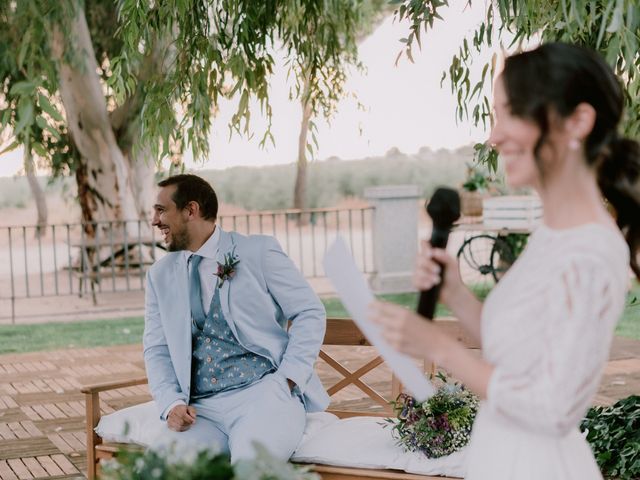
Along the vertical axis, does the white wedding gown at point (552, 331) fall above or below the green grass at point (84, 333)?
above

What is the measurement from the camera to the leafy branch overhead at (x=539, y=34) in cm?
331

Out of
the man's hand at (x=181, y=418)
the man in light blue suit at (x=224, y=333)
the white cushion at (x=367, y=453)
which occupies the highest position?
the man in light blue suit at (x=224, y=333)

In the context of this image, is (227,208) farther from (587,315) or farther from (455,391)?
(587,315)

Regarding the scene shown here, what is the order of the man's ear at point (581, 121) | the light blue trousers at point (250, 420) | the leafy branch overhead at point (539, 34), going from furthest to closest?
the light blue trousers at point (250, 420)
the leafy branch overhead at point (539, 34)
the man's ear at point (581, 121)

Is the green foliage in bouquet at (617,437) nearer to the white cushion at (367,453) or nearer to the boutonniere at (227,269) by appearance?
the white cushion at (367,453)

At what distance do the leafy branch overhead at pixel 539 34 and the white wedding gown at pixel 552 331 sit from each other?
1.49 m

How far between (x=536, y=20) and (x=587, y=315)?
104 inches

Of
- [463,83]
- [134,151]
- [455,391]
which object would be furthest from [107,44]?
[455,391]

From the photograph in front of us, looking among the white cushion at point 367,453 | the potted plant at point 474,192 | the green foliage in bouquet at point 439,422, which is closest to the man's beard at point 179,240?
the white cushion at point 367,453

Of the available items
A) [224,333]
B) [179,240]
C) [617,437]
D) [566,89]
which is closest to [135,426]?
[224,333]

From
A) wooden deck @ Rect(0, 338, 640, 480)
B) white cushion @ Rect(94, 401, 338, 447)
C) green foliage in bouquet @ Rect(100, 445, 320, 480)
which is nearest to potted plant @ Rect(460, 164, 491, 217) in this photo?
wooden deck @ Rect(0, 338, 640, 480)

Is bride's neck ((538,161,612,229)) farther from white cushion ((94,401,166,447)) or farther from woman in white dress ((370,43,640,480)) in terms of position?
white cushion ((94,401,166,447))

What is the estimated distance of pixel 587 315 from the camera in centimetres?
165

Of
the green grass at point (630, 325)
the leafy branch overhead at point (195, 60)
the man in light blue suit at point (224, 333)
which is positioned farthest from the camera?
the green grass at point (630, 325)
